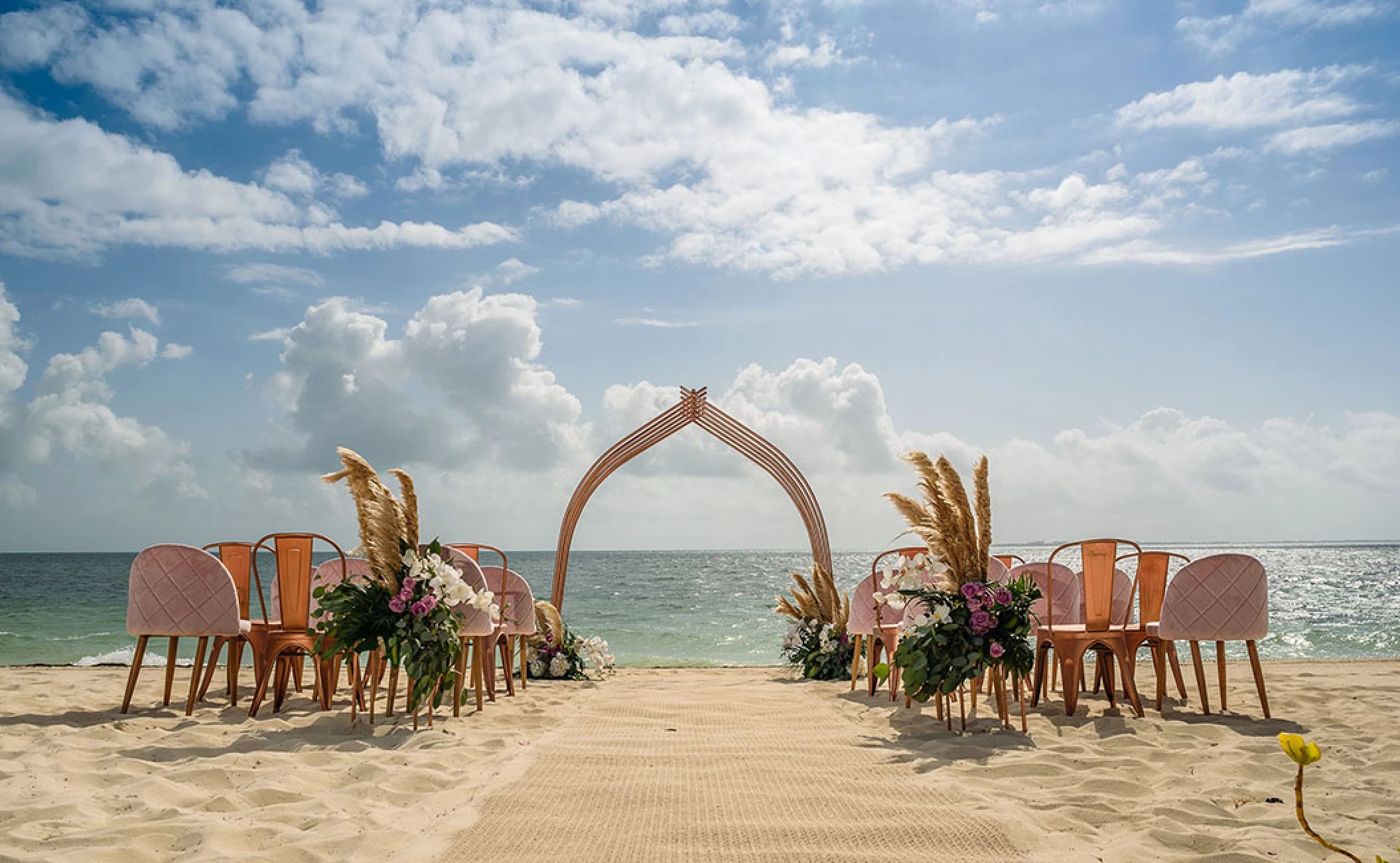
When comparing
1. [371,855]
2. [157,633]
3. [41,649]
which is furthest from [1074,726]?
[41,649]

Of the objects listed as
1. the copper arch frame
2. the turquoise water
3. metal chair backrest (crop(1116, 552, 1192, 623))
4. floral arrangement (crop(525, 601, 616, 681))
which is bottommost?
the turquoise water

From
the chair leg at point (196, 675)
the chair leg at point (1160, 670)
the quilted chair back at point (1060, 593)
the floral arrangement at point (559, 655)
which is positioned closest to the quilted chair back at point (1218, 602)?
the chair leg at point (1160, 670)

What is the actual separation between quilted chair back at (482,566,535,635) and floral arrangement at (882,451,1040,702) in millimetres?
3386

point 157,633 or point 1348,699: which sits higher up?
point 157,633

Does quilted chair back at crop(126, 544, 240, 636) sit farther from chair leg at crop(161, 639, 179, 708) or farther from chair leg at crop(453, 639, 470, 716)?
chair leg at crop(453, 639, 470, 716)

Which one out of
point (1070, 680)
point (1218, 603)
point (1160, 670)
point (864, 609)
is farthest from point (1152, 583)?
point (864, 609)

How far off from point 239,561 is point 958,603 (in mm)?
5147

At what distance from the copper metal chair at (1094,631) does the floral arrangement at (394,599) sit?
3807 millimetres

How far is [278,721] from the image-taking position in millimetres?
6027

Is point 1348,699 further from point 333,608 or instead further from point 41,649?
point 41,649

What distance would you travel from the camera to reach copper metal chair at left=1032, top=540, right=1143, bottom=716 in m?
6.27

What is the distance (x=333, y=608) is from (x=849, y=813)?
3.42 m

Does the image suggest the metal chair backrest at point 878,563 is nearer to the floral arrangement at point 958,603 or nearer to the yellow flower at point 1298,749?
the floral arrangement at point 958,603

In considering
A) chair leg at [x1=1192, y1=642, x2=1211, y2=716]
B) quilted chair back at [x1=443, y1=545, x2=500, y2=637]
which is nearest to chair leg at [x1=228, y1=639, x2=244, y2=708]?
quilted chair back at [x1=443, y1=545, x2=500, y2=637]
